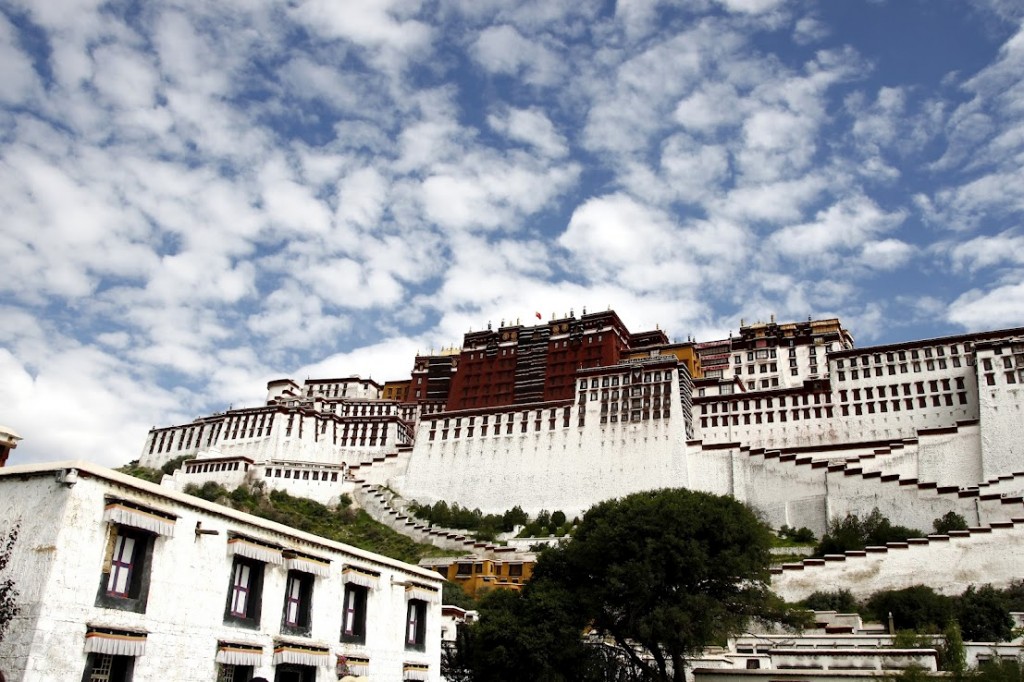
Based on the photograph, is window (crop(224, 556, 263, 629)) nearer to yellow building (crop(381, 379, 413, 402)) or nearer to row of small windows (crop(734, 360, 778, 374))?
row of small windows (crop(734, 360, 778, 374))

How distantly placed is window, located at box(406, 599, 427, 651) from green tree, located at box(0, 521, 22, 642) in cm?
1151

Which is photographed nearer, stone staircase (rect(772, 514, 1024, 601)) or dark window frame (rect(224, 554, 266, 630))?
dark window frame (rect(224, 554, 266, 630))

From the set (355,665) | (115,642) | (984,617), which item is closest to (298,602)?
(355,665)

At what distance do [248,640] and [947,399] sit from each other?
213 feet

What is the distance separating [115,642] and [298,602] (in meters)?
5.58

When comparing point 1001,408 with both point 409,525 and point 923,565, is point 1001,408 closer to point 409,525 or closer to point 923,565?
point 923,565

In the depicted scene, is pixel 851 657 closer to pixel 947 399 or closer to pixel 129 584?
pixel 129 584

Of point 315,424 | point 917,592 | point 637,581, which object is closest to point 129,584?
point 637,581

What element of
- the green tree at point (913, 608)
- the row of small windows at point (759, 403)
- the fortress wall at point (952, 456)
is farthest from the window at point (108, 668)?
the row of small windows at point (759, 403)

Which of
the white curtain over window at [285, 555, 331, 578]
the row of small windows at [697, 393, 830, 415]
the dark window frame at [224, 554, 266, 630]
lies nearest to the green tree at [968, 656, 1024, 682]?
the white curtain over window at [285, 555, 331, 578]

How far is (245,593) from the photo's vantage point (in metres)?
19.2

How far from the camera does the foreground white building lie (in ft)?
49.2

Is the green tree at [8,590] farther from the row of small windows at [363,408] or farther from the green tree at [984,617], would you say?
the row of small windows at [363,408]

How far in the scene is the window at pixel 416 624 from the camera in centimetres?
2442
